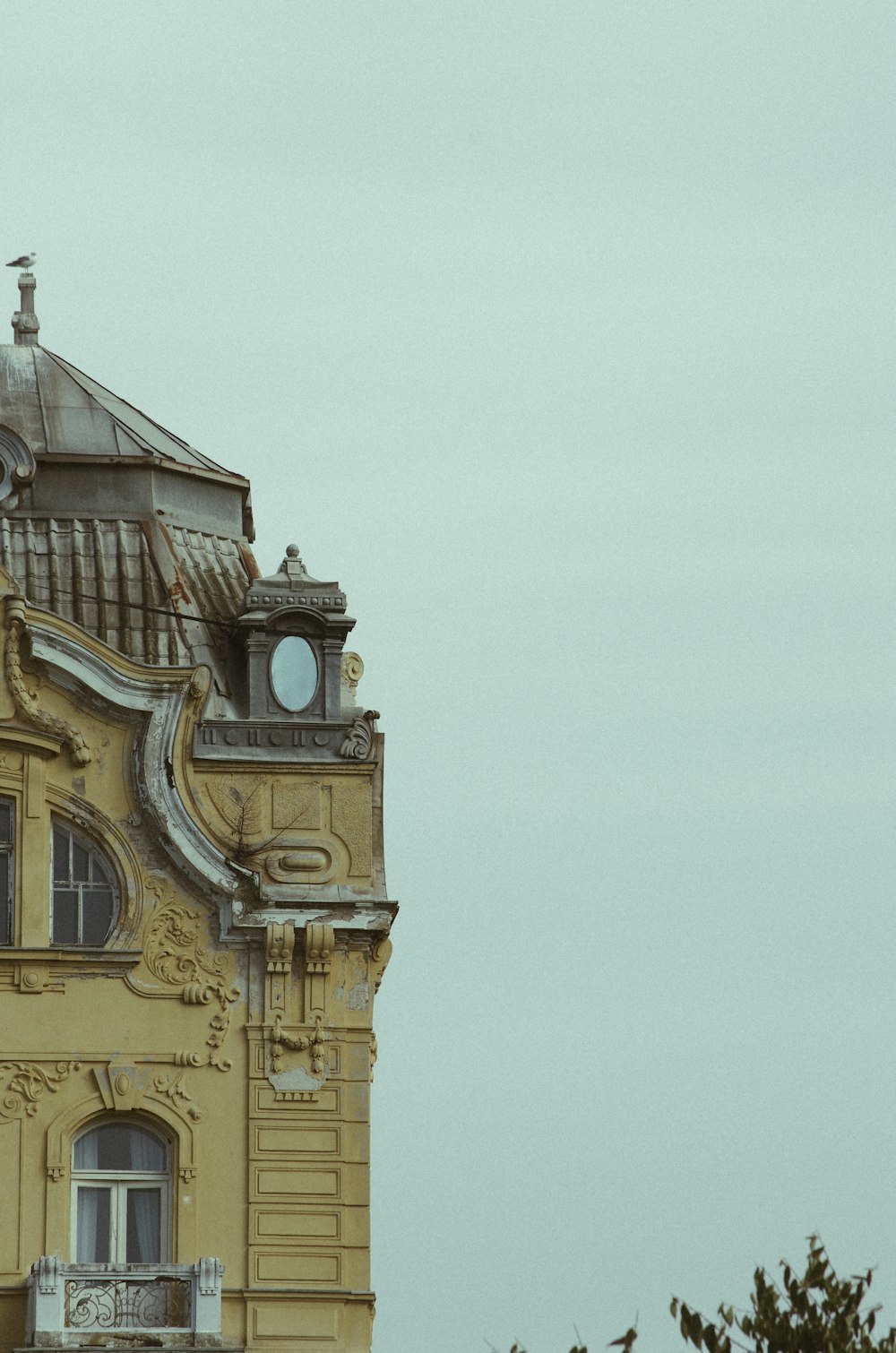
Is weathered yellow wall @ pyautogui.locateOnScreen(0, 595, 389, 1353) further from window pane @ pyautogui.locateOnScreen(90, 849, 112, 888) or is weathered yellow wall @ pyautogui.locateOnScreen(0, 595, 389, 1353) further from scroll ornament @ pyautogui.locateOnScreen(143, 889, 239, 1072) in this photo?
window pane @ pyautogui.locateOnScreen(90, 849, 112, 888)

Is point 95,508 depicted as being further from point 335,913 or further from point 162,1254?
point 162,1254

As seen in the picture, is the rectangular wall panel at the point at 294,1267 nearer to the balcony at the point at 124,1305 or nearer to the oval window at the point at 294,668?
the balcony at the point at 124,1305

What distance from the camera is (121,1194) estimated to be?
34.6 meters

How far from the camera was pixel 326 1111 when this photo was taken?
34875mm

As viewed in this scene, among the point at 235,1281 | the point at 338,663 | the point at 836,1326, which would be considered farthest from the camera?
the point at 338,663

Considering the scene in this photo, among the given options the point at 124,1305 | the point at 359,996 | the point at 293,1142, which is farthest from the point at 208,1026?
the point at 124,1305

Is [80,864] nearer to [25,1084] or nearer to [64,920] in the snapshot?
[64,920]

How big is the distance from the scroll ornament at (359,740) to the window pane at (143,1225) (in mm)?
5353

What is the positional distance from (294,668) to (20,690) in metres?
3.26

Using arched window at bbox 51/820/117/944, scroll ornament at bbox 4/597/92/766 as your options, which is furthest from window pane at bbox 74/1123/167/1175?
scroll ornament at bbox 4/597/92/766

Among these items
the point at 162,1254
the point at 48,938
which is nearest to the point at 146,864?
the point at 48,938

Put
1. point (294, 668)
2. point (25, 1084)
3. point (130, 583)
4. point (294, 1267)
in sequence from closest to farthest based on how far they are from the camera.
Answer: point (294, 1267), point (25, 1084), point (294, 668), point (130, 583)

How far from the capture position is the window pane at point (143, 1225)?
34375 mm

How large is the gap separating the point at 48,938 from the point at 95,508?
222 inches
